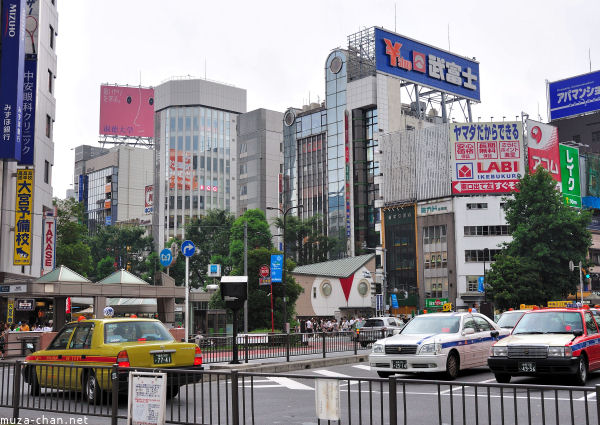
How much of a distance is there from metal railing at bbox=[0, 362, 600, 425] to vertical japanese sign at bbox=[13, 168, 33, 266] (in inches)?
1112

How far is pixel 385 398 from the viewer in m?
7.85

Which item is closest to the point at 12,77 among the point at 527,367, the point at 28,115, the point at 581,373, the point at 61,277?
the point at 28,115

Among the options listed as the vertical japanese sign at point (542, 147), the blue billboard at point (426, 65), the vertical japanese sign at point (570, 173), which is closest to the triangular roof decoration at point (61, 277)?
the vertical japanese sign at point (542, 147)

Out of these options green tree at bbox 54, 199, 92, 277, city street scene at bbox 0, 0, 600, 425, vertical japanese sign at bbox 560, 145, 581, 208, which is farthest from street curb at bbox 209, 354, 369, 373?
vertical japanese sign at bbox 560, 145, 581, 208

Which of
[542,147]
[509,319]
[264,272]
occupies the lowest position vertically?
[509,319]

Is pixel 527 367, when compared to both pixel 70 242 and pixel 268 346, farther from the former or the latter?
pixel 70 242

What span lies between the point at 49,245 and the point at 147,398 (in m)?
39.2

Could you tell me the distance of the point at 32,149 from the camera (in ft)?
122

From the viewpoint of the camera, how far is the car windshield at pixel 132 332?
41.8 ft

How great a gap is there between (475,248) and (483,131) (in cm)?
1336

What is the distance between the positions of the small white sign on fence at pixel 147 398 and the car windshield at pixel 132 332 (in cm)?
404

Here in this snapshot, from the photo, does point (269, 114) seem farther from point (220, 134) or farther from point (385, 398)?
point (385, 398)

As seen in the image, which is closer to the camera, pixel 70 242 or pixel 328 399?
pixel 328 399

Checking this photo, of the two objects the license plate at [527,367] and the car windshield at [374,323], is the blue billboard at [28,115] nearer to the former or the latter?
the car windshield at [374,323]
